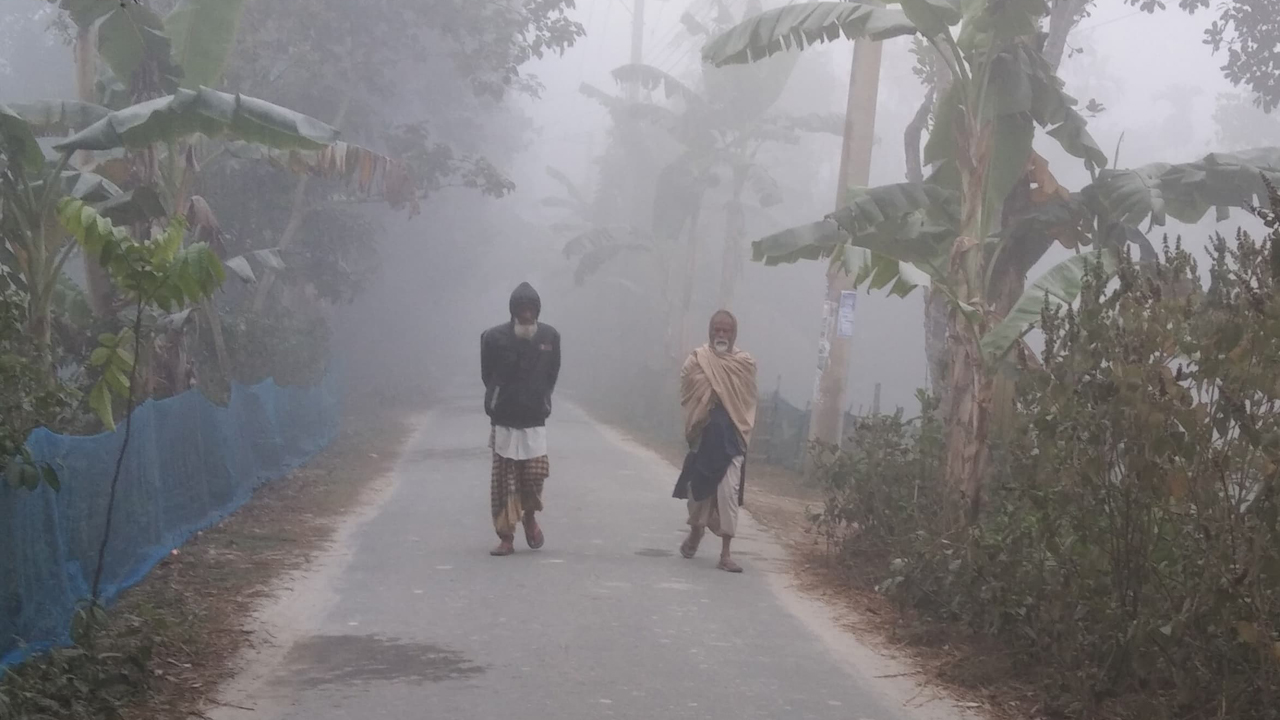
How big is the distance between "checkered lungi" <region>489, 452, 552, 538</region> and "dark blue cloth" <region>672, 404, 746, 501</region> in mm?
1078

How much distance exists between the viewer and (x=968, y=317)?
29.3 feet

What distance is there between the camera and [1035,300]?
8289mm

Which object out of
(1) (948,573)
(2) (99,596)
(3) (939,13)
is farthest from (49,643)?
(3) (939,13)

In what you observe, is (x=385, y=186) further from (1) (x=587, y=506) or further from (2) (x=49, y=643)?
(2) (x=49, y=643)

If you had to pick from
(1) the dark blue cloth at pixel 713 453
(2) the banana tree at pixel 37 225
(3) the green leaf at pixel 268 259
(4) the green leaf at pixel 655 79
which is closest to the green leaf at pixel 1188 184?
(1) the dark blue cloth at pixel 713 453

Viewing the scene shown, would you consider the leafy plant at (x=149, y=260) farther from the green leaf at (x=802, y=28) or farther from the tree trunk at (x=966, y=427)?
the green leaf at (x=802, y=28)

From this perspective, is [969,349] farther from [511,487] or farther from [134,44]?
[134,44]

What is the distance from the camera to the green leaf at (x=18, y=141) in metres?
9.46

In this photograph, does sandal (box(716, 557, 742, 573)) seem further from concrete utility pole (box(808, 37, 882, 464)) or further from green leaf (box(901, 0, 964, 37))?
concrete utility pole (box(808, 37, 882, 464))

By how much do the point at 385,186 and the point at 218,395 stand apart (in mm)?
3648

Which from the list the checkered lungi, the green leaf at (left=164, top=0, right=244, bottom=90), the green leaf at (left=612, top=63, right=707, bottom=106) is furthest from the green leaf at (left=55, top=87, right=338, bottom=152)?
the green leaf at (left=612, top=63, right=707, bottom=106)

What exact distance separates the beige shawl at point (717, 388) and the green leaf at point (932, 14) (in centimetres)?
265

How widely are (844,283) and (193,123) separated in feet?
29.8

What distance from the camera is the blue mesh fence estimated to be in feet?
20.6
